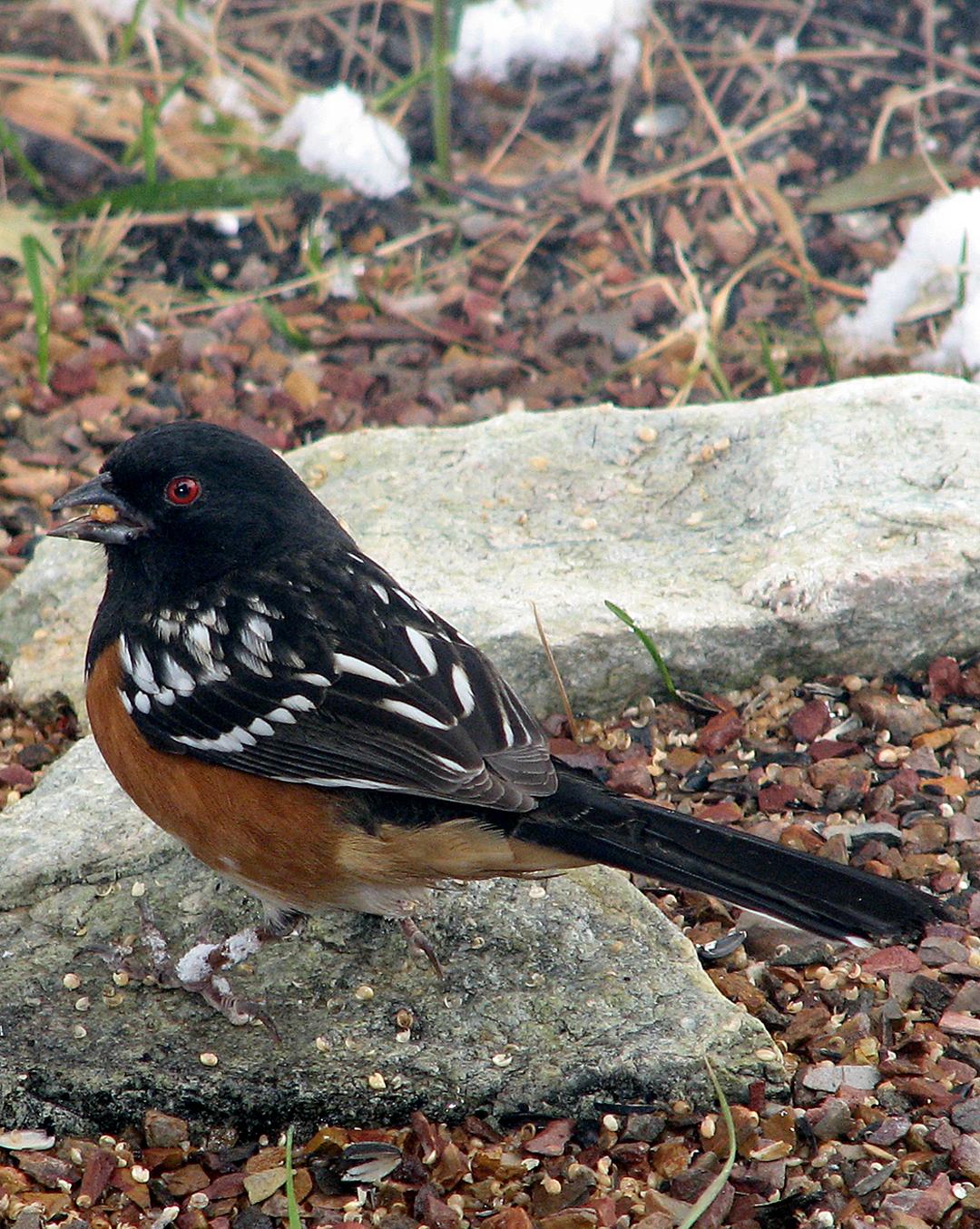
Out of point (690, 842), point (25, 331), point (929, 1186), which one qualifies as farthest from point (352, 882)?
point (25, 331)

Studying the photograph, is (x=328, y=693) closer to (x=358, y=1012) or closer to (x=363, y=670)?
(x=363, y=670)

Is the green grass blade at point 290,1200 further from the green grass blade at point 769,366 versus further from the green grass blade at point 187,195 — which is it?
the green grass blade at point 187,195

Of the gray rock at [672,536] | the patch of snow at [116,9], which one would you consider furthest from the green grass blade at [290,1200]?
the patch of snow at [116,9]

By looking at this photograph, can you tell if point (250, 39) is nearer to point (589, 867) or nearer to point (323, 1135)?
point (589, 867)

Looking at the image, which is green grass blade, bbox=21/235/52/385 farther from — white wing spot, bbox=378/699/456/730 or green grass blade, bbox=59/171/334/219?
white wing spot, bbox=378/699/456/730

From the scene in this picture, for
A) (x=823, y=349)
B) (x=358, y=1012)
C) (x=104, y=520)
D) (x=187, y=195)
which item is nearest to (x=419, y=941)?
(x=358, y=1012)

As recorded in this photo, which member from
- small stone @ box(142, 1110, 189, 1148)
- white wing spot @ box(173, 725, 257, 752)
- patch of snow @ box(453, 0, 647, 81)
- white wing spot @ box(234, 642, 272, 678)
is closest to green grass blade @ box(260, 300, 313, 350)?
patch of snow @ box(453, 0, 647, 81)
